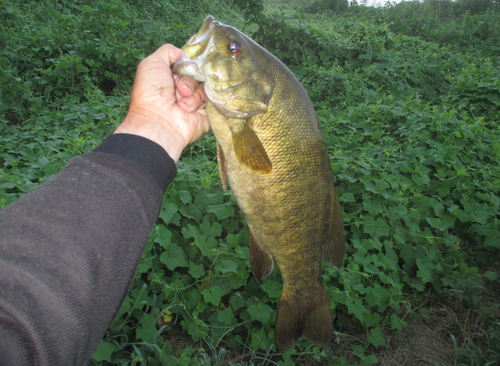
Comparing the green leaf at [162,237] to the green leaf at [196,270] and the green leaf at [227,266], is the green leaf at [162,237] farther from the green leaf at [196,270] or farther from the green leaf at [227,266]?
the green leaf at [227,266]

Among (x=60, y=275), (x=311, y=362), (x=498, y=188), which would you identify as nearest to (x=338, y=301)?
(x=311, y=362)

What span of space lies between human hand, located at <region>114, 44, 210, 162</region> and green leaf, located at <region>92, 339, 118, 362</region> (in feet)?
3.82

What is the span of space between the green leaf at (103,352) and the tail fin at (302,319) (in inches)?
36.9

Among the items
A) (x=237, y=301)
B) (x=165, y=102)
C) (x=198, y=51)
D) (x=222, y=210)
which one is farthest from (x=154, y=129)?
(x=237, y=301)

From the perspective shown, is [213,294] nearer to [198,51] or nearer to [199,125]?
[199,125]

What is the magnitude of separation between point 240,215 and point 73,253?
78.1 inches

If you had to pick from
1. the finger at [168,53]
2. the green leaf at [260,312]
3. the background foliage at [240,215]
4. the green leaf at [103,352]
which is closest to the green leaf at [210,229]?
the background foliage at [240,215]

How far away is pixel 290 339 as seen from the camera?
6.32 feet

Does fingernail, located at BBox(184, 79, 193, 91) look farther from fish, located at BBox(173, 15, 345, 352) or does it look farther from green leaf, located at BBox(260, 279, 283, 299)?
green leaf, located at BBox(260, 279, 283, 299)

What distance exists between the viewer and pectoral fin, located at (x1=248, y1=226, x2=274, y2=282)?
192 centimetres

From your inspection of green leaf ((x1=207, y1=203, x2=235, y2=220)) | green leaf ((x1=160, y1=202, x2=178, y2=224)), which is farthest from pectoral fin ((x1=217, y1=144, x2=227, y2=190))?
green leaf ((x1=207, y1=203, x2=235, y2=220))

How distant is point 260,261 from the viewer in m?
1.93

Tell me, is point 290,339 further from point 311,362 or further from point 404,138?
point 404,138

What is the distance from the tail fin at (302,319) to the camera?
6.26 feet
